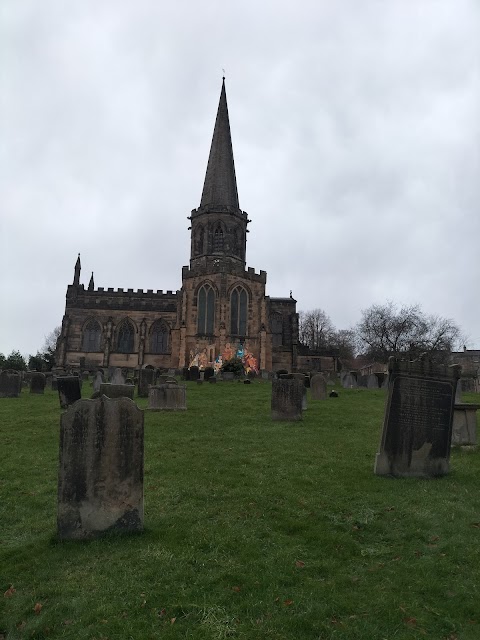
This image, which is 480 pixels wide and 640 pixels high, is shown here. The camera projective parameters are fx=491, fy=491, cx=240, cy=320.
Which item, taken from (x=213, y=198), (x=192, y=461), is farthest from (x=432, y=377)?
(x=213, y=198)

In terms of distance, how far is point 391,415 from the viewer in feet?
23.1

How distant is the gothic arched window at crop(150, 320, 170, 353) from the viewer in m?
51.2

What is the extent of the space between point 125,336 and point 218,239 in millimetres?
14028

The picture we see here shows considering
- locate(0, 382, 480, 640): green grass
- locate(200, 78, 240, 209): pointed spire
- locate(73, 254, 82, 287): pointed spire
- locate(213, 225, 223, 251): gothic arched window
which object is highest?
locate(200, 78, 240, 209): pointed spire

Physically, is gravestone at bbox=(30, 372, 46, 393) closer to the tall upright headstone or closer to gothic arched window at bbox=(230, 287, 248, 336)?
the tall upright headstone

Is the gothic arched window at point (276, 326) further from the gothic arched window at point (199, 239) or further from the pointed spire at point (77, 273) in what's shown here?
the pointed spire at point (77, 273)

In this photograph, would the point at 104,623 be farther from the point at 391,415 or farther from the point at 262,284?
the point at 262,284

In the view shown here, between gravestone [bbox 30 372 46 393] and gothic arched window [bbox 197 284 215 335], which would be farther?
gothic arched window [bbox 197 284 215 335]

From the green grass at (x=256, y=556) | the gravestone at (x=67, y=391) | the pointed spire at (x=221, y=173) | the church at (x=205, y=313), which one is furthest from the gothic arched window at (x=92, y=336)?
the green grass at (x=256, y=556)

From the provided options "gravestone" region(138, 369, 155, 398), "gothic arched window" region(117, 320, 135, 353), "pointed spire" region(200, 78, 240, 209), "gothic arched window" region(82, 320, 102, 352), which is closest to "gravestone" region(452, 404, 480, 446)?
"gravestone" region(138, 369, 155, 398)

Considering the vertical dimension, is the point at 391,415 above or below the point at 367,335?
below

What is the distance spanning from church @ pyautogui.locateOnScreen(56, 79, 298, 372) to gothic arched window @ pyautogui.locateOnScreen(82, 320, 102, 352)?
4.0 inches

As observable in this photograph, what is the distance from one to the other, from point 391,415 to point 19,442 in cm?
683

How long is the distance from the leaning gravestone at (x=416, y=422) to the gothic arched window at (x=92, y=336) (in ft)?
150
